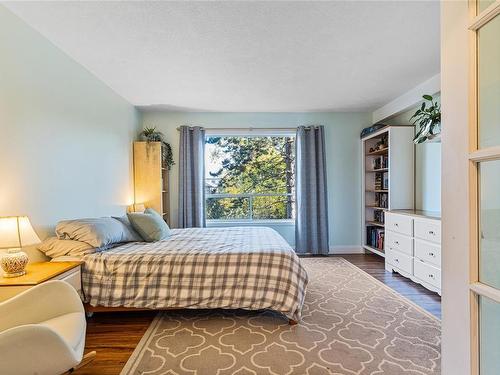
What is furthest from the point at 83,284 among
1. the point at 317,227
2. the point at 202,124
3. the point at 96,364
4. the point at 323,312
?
the point at 317,227

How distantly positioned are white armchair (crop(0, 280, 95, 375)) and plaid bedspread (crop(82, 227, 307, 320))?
0.68m

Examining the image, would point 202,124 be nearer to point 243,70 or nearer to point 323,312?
point 243,70

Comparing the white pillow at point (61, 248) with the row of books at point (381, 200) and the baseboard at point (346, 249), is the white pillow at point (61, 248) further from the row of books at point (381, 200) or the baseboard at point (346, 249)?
the row of books at point (381, 200)

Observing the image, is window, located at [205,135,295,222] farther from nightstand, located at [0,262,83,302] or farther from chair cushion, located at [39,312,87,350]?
chair cushion, located at [39,312,87,350]

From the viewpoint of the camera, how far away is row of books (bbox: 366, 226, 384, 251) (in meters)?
4.65

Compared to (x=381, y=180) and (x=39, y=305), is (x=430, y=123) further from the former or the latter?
(x=39, y=305)

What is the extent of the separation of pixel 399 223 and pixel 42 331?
3.70m

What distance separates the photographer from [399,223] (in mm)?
3781

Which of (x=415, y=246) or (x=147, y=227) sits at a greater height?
(x=147, y=227)

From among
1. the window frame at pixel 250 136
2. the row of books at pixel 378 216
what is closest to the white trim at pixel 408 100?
the window frame at pixel 250 136

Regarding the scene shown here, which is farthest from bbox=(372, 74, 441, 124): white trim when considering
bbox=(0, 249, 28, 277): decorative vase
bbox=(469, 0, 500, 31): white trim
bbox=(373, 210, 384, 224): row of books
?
bbox=(0, 249, 28, 277): decorative vase

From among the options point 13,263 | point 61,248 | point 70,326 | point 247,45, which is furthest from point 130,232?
point 247,45

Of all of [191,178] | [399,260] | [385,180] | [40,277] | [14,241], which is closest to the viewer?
[14,241]

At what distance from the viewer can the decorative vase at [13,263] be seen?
78.2 inches
